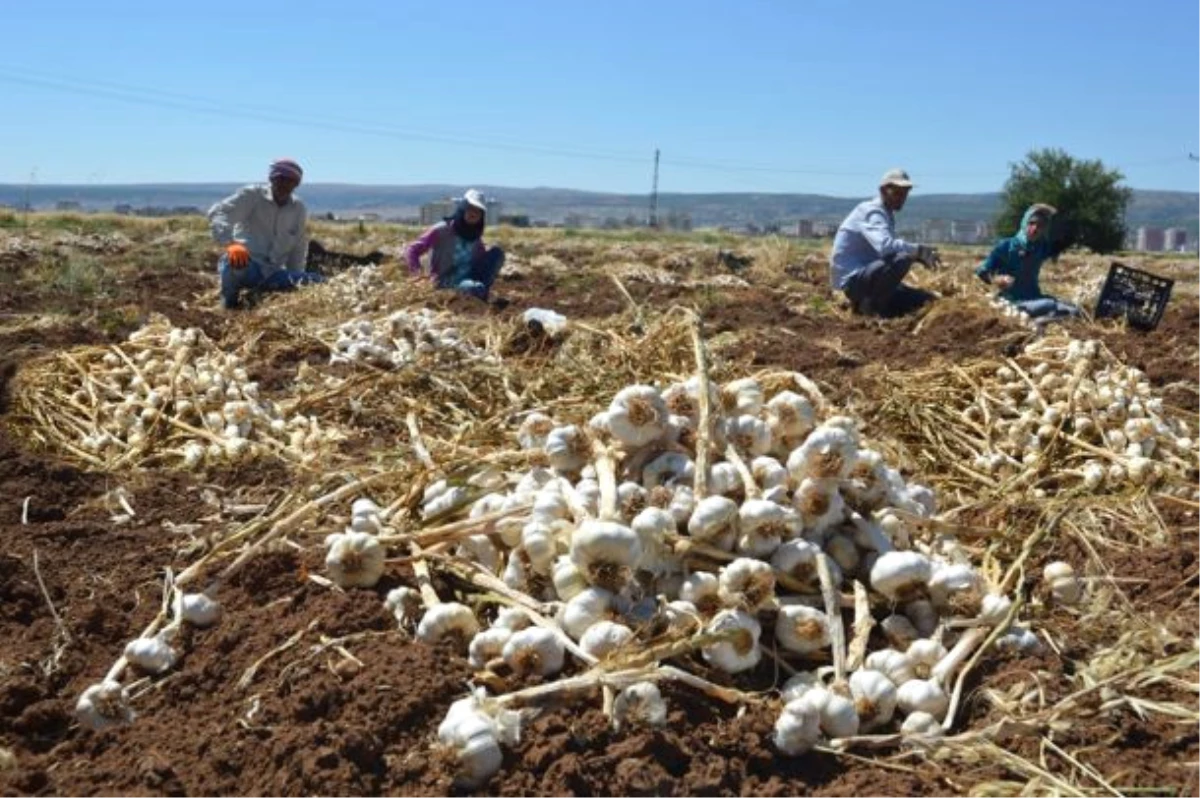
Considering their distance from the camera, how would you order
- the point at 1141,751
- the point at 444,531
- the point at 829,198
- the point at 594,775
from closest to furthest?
the point at 594,775 → the point at 1141,751 → the point at 444,531 → the point at 829,198

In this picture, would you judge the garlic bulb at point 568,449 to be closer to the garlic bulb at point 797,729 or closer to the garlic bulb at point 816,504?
the garlic bulb at point 816,504

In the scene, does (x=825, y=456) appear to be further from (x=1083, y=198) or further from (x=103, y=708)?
(x=1083, y=198)

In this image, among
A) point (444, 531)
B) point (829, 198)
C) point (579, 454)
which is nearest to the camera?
point (444, 531)

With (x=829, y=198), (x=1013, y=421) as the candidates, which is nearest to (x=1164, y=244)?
(x=829, y=198)

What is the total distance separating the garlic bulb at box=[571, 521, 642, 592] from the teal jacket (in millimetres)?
7762

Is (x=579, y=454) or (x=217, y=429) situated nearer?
(x=579, y=454)

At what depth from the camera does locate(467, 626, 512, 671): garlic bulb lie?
242 cm

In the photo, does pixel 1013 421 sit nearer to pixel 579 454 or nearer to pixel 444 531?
pixel 579 454

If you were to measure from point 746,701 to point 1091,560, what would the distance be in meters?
1.61

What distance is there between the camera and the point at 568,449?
2934 millimetres

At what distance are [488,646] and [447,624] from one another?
0.15m

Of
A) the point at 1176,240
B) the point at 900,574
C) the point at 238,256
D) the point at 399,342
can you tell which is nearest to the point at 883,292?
the point at 399,342

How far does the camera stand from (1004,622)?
100 inches

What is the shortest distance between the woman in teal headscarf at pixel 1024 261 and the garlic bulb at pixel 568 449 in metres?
6.98
